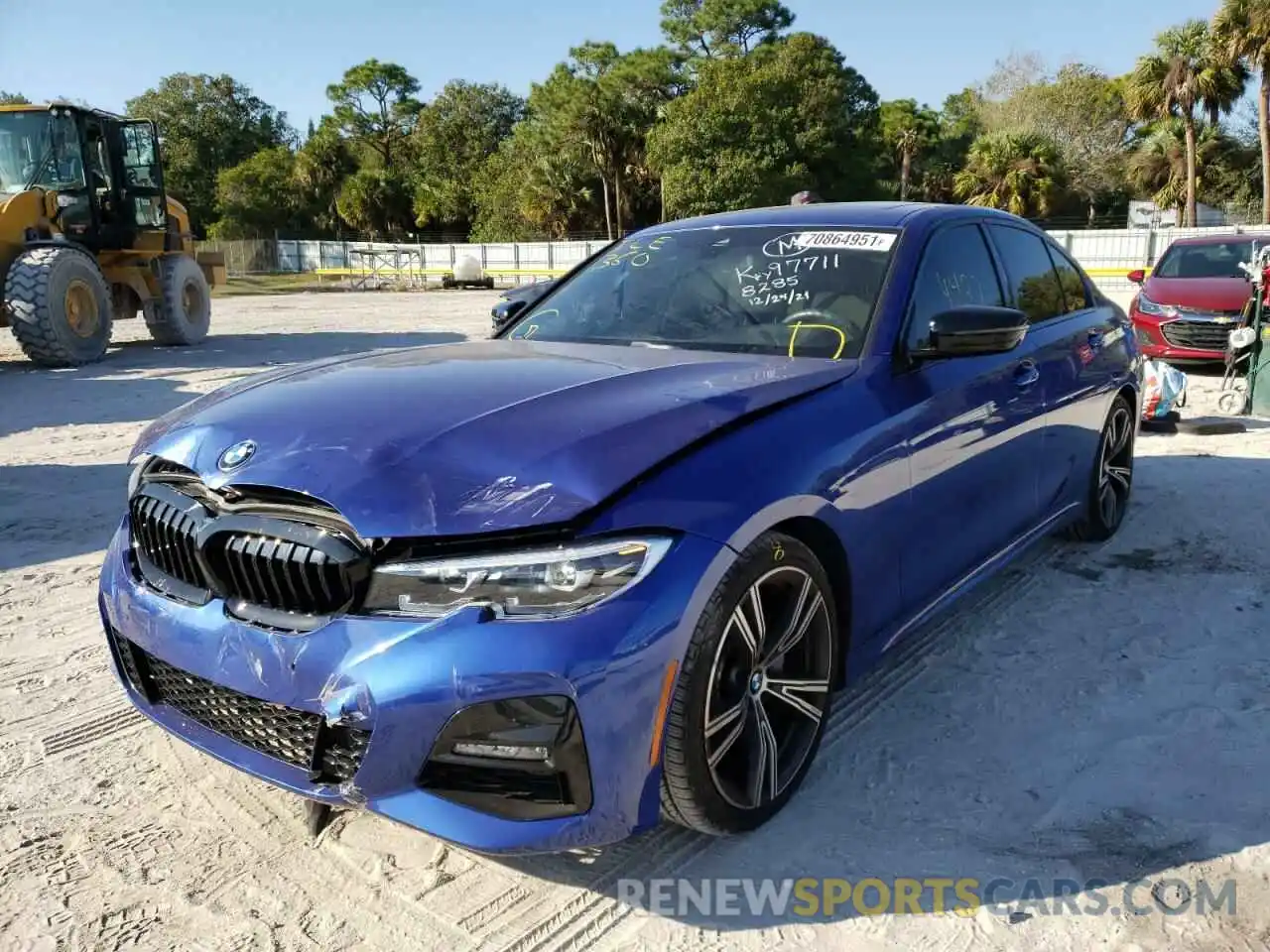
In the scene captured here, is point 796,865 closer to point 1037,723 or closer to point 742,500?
point 742,500

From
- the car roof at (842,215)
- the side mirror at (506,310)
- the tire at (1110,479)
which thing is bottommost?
the tire at (1110,479)

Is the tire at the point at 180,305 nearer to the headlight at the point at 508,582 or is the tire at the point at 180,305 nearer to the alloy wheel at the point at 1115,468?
the alloy wheel at the point at 1115,468

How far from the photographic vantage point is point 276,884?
236cm

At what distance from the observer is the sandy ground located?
7.30ft

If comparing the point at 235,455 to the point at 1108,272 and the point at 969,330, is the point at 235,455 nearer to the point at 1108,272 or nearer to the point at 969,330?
the point at 969,330

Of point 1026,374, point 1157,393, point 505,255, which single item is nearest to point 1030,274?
point 1026,374

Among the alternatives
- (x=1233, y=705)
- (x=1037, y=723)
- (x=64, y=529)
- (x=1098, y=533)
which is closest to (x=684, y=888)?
(x=1037, y=723)

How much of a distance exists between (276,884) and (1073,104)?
59.0m

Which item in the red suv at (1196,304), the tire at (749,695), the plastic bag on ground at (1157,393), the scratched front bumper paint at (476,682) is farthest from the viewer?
the red suv at (1196,304)

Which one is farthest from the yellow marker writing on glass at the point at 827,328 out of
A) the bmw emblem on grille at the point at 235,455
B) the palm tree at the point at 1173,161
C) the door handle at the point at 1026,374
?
the palm tree at the point at 1173,161

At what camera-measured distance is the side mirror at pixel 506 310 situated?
4.06 metres

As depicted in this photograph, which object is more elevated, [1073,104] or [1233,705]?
[1073,104]

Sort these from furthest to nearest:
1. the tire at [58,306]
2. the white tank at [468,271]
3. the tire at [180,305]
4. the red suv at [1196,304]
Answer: the white tank at [468,271], the tire at [180,305], the tire at [58,306], the red suv at [1196,304]

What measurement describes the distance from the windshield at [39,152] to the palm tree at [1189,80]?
3787 cm
